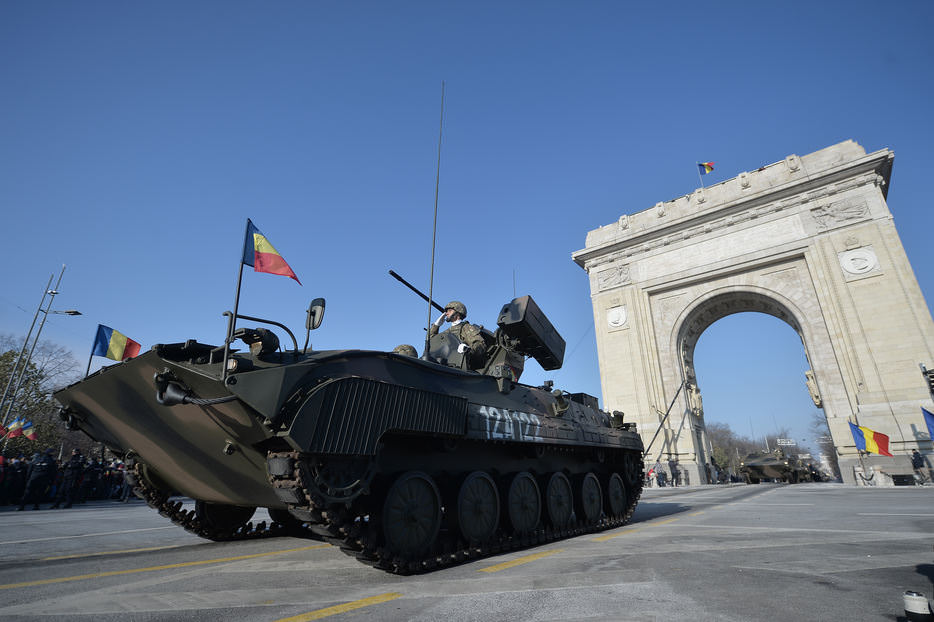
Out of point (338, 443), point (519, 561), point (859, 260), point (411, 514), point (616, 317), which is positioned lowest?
point (519, 561)

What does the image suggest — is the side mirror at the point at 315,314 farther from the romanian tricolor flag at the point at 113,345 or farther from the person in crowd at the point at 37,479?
the person in crowd at the point at 37,479

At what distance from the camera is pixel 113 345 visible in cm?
643

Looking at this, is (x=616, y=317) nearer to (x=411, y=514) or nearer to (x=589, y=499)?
(x=589, y=499)

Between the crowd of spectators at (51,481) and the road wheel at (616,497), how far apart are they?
15.4m

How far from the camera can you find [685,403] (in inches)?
1125

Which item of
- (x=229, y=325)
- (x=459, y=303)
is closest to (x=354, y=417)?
(x=229, y=325)

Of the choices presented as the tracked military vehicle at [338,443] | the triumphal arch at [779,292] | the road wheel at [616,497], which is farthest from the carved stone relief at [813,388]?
the tracked military vehicle at [338,443]

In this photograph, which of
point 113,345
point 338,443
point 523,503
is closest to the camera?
point 338,443

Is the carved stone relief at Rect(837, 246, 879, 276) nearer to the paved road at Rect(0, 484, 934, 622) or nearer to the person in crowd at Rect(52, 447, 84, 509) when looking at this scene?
the paved road at Rect(0, 484, 934, 622)

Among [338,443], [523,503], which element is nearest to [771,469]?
[523,503]

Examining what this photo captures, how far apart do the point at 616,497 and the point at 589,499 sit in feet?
4.11

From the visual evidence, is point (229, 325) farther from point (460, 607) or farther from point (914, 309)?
point (914, 309)

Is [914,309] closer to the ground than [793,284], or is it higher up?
closer to the ground

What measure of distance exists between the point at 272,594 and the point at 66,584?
75.3 inches
